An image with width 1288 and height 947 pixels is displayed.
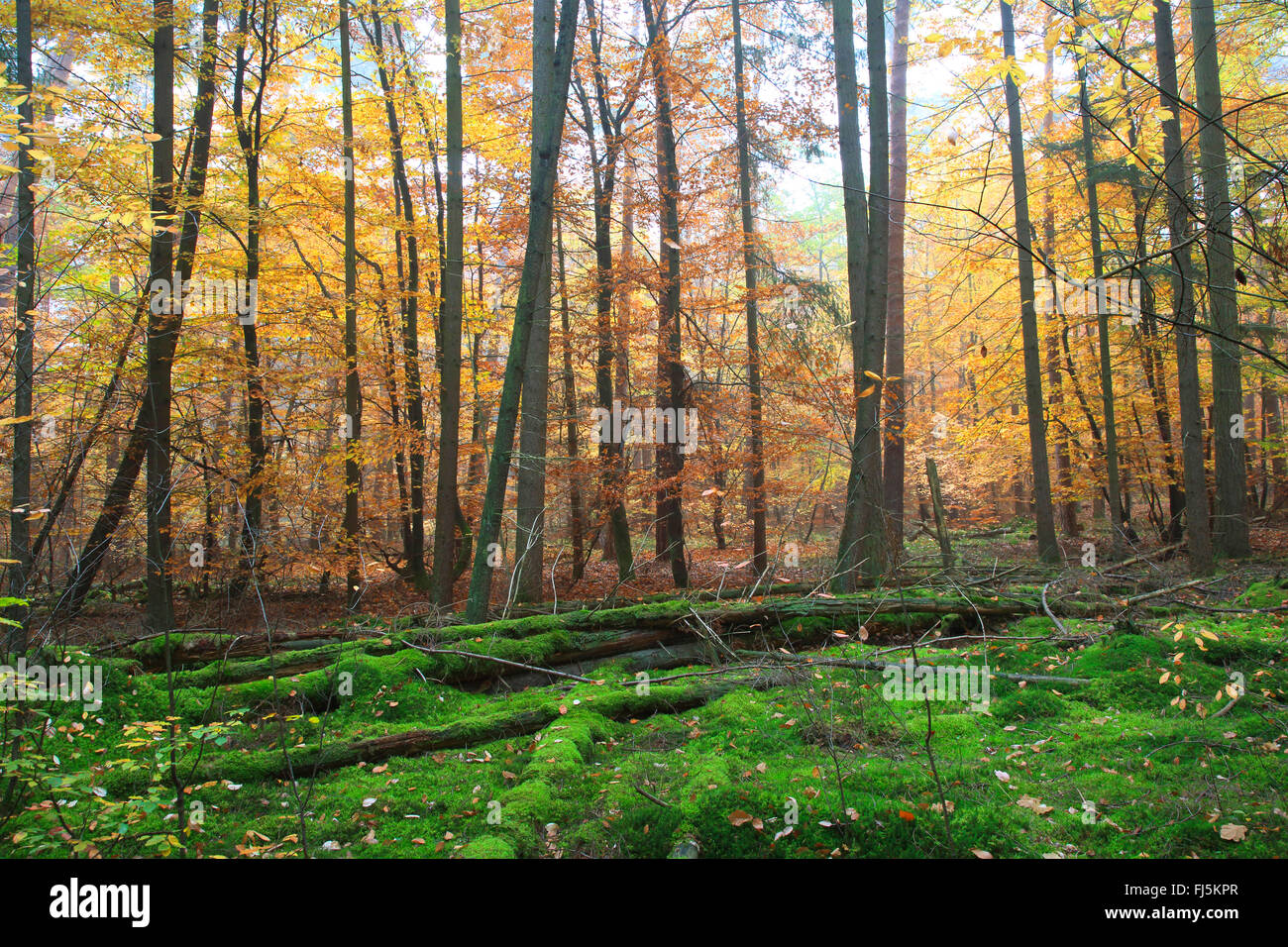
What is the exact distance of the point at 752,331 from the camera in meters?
12.2

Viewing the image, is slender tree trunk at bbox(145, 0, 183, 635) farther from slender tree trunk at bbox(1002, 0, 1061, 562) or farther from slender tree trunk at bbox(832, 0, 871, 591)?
slender tree trunk at bbox(1002, 0, 1061, 562)

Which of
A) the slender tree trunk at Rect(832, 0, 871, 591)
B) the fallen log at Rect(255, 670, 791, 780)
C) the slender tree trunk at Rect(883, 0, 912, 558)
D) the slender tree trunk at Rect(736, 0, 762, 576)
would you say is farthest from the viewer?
the slender tree trunk at Rect(883, 0, 912, 558)

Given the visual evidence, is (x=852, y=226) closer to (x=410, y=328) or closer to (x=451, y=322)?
(x=451, y=322)

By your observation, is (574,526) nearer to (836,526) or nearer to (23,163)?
(23,163)

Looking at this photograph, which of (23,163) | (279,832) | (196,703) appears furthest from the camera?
(23,163)

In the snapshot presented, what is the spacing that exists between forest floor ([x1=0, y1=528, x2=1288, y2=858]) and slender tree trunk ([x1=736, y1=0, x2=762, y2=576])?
179 inches

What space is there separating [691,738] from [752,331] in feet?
29.2

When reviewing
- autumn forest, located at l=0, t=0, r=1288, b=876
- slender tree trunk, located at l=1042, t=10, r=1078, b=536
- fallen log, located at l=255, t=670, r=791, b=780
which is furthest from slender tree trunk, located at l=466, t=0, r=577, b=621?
slender tree trunk, located at l=1042, t=10, r=1078, b=536

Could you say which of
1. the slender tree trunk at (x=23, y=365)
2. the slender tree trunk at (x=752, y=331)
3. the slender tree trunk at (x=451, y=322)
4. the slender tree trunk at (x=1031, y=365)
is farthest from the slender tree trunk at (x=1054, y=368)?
the slender tree trunk at (x=23, y=365)

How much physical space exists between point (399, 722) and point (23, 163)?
6194 mm

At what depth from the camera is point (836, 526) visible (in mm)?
22672

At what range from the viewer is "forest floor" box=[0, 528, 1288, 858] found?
3150 mm
